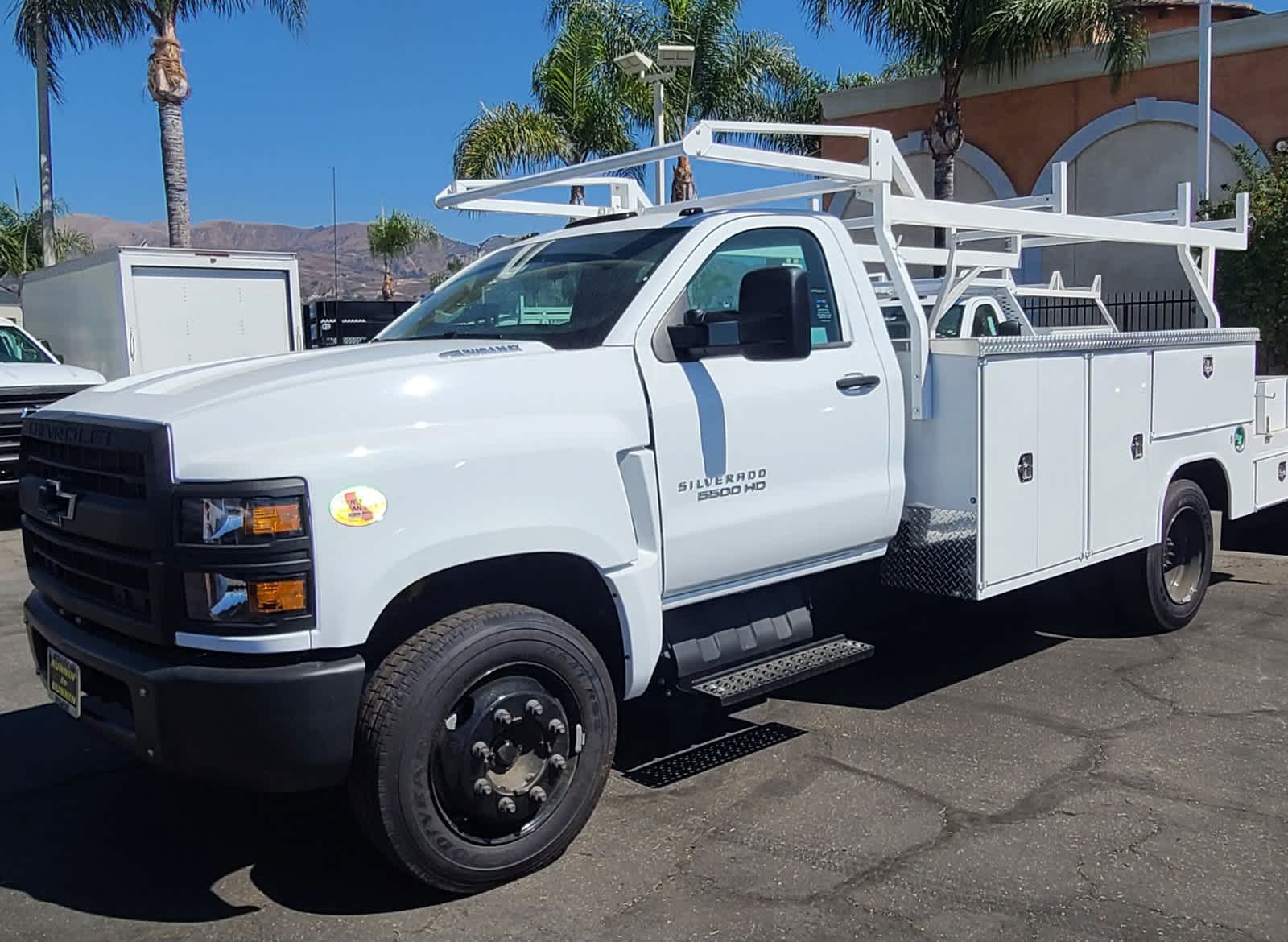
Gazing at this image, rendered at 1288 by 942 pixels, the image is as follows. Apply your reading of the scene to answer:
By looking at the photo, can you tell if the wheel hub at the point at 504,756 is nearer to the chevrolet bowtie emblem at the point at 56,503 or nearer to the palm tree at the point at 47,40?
the chevrolet bowtie emblem at the point at 56,503

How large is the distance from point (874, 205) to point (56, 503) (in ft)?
11.4

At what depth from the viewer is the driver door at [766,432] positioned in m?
4.43

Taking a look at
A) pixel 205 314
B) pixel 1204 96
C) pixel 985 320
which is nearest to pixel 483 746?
pixel 985 320

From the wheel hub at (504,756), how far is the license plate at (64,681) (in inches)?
47.3

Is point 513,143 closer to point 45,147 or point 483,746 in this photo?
point 45,147

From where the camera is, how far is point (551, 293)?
4.83 meters

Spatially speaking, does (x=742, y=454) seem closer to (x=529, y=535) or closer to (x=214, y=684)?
(x=529, y=535)

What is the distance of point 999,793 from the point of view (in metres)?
4.68

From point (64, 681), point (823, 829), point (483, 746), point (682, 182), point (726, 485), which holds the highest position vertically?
point (682, 182)

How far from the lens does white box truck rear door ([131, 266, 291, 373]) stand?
45.9ft

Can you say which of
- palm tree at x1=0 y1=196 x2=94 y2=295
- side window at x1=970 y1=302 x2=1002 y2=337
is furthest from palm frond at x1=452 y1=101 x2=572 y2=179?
palm tree at x1=0 y1=196 x2=94 y2=295

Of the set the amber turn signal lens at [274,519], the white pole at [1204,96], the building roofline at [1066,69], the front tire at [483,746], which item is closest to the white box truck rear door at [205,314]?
the front tire at [483,746]

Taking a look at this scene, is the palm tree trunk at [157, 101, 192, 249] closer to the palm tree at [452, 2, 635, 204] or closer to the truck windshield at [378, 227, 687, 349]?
the palm tree at [452, 2, 635, 204]

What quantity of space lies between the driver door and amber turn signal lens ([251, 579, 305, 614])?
4.59ft
